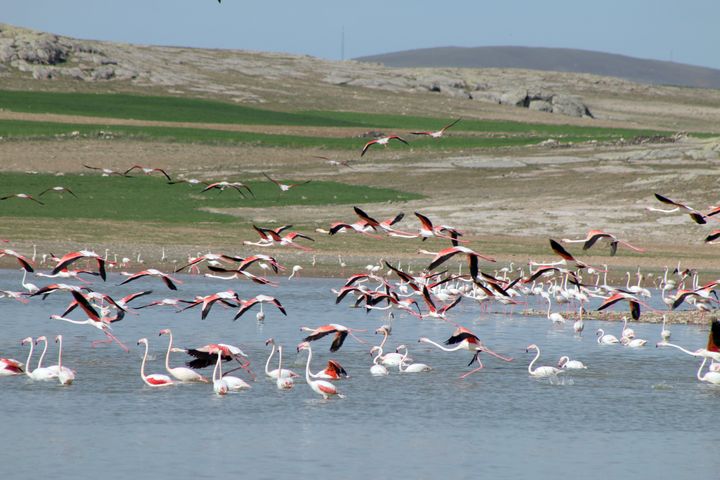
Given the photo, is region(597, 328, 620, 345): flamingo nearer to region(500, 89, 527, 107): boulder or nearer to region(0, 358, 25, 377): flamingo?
region(0, 358, 25, 377): flamingo

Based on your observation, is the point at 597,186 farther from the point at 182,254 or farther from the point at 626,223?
the point at 182,254

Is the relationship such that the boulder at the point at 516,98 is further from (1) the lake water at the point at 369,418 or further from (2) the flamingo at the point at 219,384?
Result: (2) the flamingo at the point at 219,384

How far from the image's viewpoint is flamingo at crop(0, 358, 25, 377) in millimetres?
15617

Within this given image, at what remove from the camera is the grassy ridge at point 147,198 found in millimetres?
34625

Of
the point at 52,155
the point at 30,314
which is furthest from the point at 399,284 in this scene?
the point at 52,155

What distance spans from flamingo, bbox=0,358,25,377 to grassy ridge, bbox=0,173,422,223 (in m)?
18.2

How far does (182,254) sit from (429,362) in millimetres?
11742

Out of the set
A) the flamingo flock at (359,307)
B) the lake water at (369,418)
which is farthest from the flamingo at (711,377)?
the lake water at (369,418)

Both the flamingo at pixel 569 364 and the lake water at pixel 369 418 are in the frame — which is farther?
the flamingo at pixel 569 364

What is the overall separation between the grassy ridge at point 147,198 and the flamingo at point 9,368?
18217 millimetres

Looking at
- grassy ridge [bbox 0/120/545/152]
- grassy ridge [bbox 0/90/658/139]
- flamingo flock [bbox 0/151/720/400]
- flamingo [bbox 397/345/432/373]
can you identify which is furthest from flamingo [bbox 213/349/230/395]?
grassy ridge [bbox 0/90/658/139]

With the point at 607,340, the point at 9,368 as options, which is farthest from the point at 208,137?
the point at 9,368

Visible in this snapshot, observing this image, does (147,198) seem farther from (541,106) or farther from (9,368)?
(541,106)

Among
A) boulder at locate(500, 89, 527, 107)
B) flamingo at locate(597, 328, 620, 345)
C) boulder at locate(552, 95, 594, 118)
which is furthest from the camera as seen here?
boulder at locate(500, 89, 527, 107)
